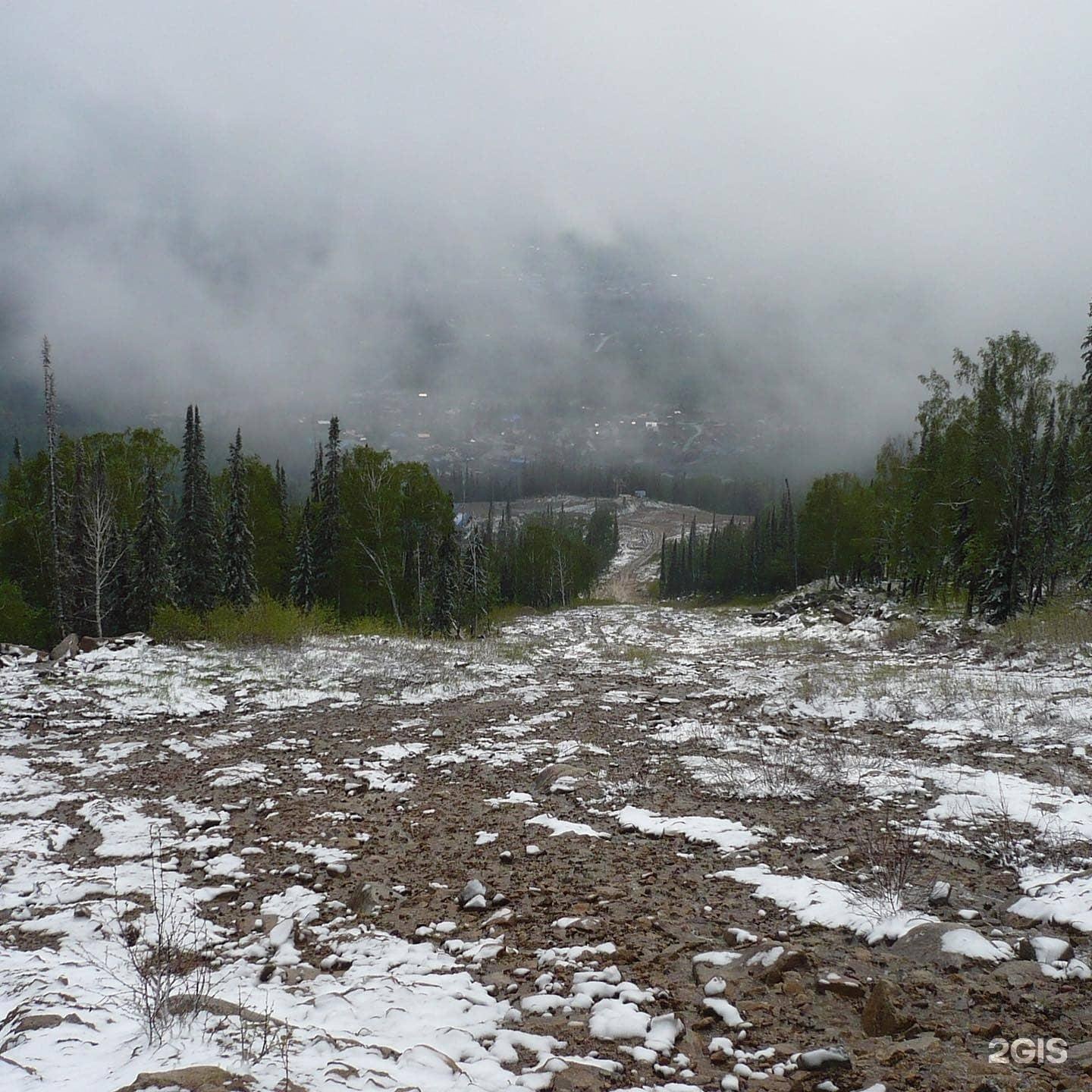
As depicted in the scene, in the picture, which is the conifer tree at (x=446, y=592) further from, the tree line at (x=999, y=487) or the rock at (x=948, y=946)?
the rock at (x=948, y=946)

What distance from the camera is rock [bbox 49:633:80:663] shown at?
761 inches

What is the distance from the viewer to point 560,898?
5.51 m

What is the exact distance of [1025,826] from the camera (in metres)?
6.30

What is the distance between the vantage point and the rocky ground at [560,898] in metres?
3.27

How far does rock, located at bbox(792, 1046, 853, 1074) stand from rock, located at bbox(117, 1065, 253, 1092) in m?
2.61

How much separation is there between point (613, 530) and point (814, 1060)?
192884mm

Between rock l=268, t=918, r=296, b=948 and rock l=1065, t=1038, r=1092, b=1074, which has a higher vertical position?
rock l=1065, t=1038, r=1092, b=1074

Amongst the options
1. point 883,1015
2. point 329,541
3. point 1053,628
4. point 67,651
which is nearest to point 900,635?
point 1053,628

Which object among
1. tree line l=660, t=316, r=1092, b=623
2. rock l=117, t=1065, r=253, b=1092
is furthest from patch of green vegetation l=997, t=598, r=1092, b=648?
rock l=117, t=1065, r=253, b=1092

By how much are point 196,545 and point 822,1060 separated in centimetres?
4429

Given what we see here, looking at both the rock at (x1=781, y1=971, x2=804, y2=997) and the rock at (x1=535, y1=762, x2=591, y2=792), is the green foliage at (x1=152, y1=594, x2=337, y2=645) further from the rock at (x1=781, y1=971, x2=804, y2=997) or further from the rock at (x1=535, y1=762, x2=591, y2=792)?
the rock at (x1=781, y1=971, x2=804, y2=997)

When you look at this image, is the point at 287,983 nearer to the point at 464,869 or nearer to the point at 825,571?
the point at 464,869

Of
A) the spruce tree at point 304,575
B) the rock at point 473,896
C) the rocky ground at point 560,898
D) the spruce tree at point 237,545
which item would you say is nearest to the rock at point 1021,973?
the rocky ground at point 560,898

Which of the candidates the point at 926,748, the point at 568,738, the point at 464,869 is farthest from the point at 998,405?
the point at 464,869
